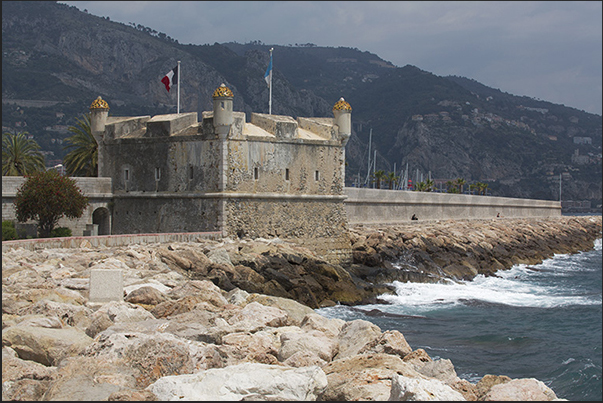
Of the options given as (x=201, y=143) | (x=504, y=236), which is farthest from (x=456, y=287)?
(x=504, y=236)

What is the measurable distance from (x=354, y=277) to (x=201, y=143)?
22.3 feet

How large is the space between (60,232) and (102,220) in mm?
3336

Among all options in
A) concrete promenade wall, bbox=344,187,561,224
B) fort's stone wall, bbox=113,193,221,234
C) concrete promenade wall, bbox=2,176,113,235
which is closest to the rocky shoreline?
fort's stone wall, bbox=113,193,221,234

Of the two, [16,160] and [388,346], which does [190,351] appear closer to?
[388,346]

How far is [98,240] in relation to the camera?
54.6ft

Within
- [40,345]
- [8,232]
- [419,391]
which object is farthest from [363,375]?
[8,232]

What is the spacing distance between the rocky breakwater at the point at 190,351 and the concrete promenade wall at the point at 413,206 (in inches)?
660

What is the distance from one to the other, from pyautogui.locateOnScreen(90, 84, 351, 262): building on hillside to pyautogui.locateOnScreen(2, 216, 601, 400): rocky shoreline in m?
4.20

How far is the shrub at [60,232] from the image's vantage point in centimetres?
2005

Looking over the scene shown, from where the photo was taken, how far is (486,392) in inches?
272

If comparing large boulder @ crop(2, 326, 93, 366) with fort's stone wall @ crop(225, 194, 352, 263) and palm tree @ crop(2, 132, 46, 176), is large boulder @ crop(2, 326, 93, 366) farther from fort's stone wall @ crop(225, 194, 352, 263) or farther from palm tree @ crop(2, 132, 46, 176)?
palm tree @ crop(2, 132, 46, 176)

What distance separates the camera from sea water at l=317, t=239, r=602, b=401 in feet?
44.3

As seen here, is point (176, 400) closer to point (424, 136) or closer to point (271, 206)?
point (271, 206)

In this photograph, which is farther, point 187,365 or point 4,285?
point 4,285
